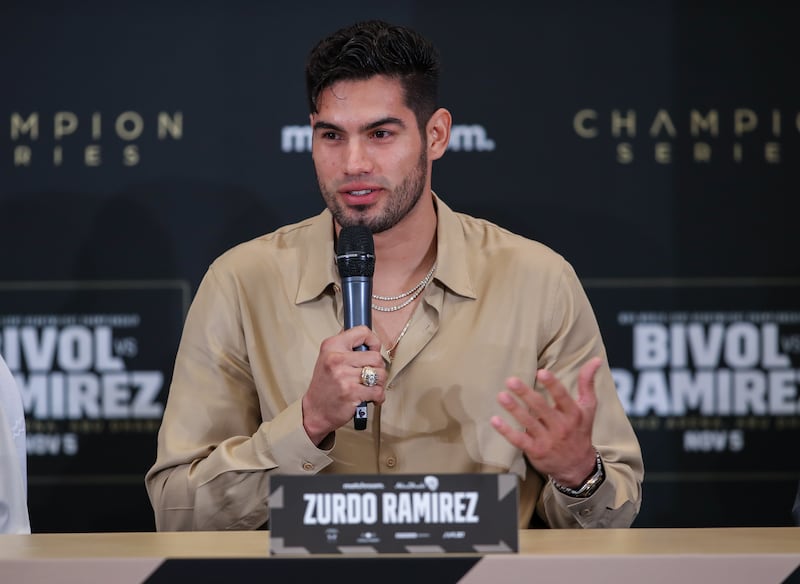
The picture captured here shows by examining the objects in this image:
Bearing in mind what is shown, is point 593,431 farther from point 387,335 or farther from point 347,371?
point 347,371

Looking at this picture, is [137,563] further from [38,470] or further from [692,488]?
[692,488]

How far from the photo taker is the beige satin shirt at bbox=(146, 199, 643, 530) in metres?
2.00

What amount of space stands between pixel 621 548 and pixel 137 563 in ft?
1.77

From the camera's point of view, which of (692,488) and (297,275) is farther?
(692,488)

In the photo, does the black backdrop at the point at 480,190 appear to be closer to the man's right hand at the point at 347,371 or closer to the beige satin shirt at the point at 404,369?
the beige satin shirt at the point at 404,369

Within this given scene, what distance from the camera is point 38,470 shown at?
2.85m

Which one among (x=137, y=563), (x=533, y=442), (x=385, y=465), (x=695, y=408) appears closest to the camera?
(x=137, y=563)

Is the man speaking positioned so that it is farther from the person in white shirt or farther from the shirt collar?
the person in white shirt

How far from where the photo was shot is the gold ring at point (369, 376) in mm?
1633

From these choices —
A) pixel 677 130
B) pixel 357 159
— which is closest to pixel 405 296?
pixel 357 159

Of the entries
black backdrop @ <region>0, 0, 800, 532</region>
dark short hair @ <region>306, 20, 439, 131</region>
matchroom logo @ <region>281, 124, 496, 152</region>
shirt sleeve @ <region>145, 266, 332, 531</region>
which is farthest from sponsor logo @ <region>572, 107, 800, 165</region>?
shirt sleeve @ <region>145, 266, 332, 531</region>

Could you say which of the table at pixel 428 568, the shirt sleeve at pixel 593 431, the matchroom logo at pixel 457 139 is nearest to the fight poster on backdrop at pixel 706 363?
the matchroom logo at pixel 457 139

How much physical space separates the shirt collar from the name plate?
892 mm

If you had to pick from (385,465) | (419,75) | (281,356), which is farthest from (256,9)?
(385,465)
